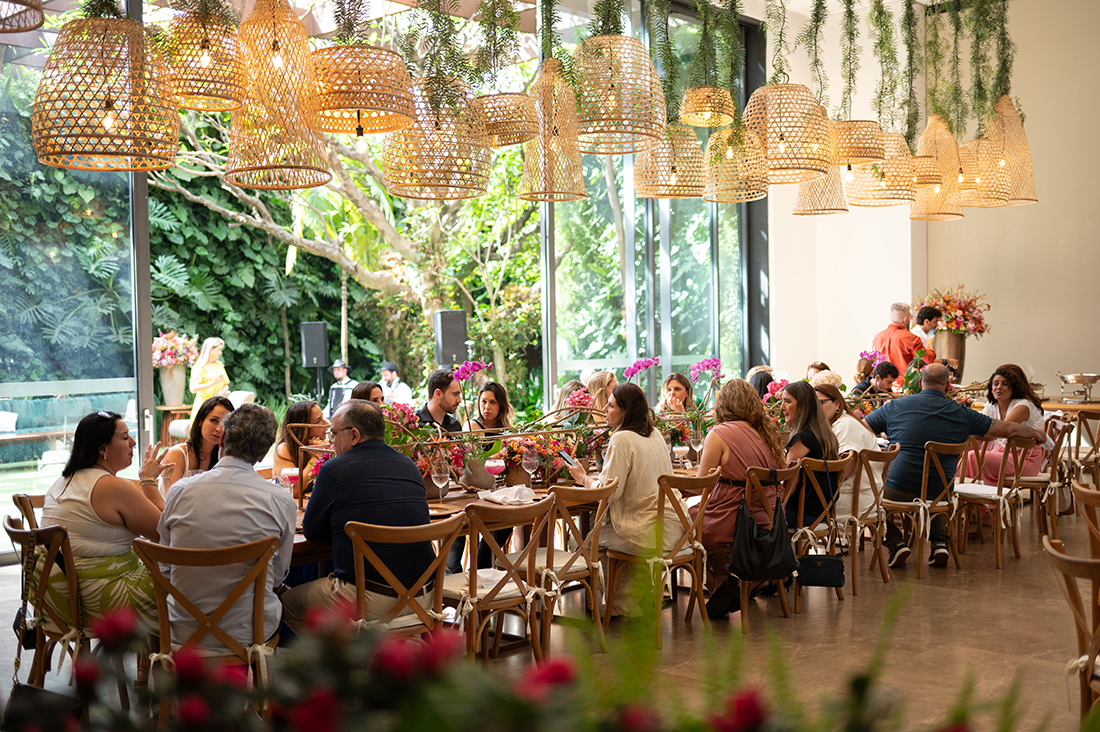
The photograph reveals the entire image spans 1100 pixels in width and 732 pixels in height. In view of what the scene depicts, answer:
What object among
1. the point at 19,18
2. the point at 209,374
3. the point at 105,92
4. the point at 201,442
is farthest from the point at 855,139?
the point at 209,374

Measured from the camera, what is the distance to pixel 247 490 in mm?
3533

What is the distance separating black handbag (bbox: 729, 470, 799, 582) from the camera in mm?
5004

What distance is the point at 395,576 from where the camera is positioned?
146 inches

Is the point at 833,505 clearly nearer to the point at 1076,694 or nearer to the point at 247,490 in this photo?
the point at 1076,694

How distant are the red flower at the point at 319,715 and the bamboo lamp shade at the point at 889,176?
680 centimetres

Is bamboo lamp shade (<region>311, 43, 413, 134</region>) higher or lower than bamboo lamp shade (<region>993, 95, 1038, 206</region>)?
lower

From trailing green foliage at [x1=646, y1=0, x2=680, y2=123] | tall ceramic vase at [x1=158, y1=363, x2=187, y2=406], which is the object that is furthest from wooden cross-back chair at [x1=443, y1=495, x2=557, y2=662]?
tall ceramic vase at [x1=158, y1=363, x2=187, y2=406]

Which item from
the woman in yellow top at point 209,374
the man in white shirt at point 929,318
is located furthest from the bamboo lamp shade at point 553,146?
the woman in yellow top at point 209,374

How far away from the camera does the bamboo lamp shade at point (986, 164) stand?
790cm

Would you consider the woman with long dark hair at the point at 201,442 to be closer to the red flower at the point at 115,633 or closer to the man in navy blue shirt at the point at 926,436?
the man in navy blue shirt at the point at 926,436

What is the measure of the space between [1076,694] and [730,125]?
3374 millimetres

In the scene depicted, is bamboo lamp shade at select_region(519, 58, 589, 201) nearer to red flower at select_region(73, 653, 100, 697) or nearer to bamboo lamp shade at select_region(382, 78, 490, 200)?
bamboo lamp shade at select_region(382, 78, 490, 200)

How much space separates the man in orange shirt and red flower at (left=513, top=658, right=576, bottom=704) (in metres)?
9.89

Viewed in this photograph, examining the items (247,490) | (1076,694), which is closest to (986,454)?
(1076,694)
